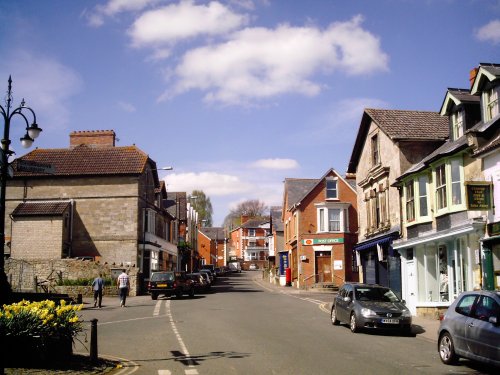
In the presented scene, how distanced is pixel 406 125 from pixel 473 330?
17451 millimetres

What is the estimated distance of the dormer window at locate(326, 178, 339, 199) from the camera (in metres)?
47.0

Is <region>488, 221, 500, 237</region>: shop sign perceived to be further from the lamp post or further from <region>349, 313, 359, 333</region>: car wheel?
the lamp post

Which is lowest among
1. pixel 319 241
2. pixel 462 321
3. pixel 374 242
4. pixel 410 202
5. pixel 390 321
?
pixel 390 321

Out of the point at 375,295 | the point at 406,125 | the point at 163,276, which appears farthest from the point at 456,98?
the point at 163,276

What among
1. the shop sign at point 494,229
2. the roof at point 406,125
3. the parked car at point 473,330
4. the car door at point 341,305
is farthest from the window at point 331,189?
the parked car at point 473,330

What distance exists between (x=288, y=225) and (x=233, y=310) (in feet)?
101

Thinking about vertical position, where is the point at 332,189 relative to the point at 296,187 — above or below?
below

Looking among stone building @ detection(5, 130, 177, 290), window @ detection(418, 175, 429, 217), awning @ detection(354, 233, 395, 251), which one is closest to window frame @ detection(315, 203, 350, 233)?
stone building @ detection(5, 130, 177, 290)

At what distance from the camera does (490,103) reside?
18.7 metres

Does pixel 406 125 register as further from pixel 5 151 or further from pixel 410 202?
pixel 5 151

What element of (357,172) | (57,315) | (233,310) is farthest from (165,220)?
(57,315)

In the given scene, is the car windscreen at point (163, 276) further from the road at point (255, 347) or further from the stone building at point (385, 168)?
the stone building at point (385, 168)

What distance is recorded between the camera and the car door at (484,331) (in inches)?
386

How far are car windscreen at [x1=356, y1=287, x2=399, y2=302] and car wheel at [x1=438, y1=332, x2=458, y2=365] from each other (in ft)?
19.0
